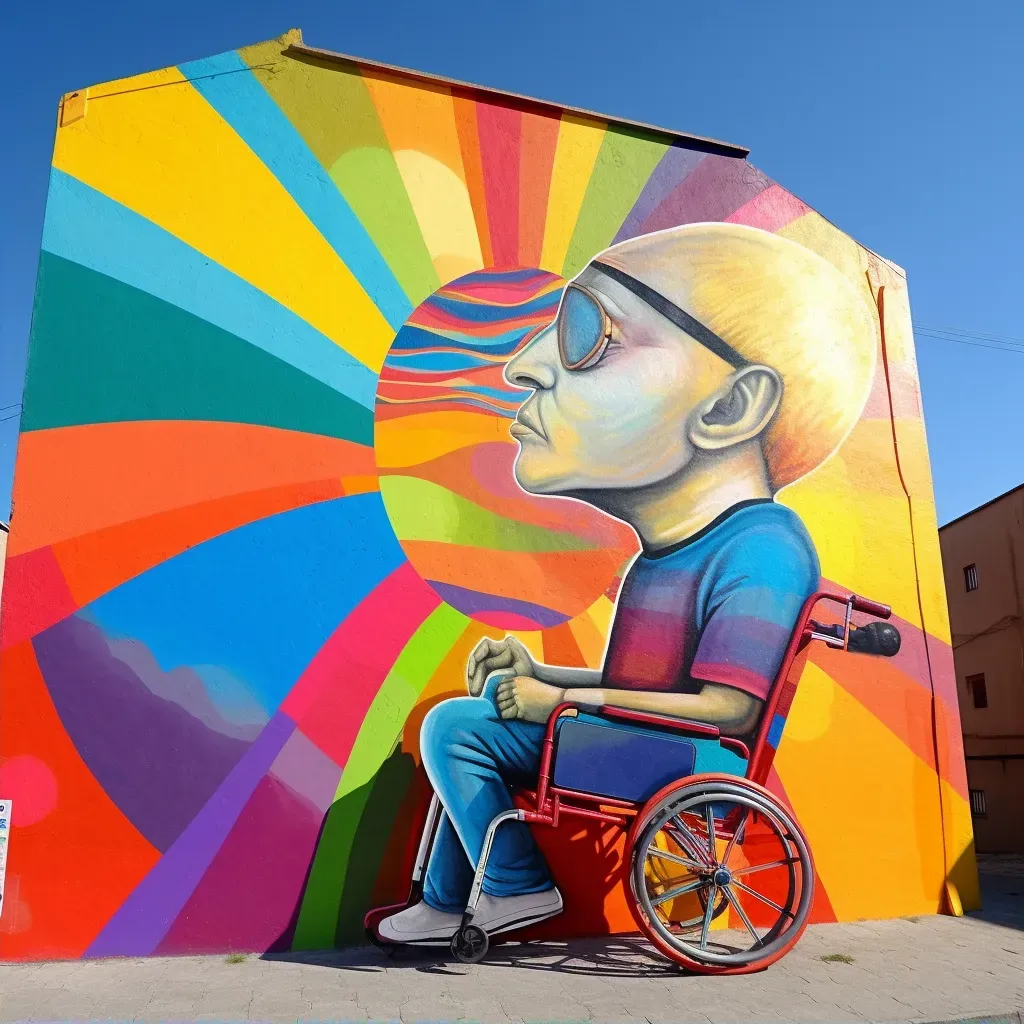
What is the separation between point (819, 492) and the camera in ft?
26.0

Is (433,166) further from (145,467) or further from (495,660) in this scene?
(495,660)

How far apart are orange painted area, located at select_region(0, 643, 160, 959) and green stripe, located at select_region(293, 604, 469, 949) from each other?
42.8 inches

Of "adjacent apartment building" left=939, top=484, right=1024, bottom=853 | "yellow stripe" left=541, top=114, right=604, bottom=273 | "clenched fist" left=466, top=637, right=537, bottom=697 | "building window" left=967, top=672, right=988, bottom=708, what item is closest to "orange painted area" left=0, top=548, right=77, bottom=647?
"clenched fist" left=466, top=637, right=537, bottom=697

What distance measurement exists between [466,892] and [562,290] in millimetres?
4697

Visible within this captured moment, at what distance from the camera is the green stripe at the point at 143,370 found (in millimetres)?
6594

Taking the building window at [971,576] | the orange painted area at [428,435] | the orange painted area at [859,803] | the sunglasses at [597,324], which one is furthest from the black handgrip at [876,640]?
the building window at [971,576]

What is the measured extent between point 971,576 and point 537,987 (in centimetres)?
1179

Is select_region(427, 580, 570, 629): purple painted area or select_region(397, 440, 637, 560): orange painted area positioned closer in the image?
select_region(427, 580, 570, 629): purple painted area

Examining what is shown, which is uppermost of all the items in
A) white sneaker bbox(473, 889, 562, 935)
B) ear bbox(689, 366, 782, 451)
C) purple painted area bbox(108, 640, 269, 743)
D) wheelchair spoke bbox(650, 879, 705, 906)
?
ear bbox(689, 366, 782, 451)

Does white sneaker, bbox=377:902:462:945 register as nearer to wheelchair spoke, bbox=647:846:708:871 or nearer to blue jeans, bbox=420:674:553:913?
blue jeans, bbox=420:674:553:913

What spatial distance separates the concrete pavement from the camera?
16.5ft

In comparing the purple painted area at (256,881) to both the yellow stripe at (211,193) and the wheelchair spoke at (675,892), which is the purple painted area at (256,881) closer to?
the wheelchair spoke at (675,892)

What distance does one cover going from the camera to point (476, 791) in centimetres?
635

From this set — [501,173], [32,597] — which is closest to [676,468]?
[501,173]
